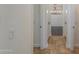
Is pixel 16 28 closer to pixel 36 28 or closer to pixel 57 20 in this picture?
pixel 36 28

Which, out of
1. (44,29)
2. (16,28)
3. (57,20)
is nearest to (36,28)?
(44,29)

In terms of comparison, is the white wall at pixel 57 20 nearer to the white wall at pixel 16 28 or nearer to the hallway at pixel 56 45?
the hallway at pixel 56 45

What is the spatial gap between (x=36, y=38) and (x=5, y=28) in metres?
0.84

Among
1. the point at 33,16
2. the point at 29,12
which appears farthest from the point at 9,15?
the point at 33,16

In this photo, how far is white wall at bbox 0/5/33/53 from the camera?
1859mm

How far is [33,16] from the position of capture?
248cm

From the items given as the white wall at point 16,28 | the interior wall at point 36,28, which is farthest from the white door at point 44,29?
the white wall at point 16,28

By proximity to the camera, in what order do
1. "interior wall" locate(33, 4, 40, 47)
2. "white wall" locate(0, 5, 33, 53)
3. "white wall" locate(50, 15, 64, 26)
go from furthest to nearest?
1. "interior wall" locate(33, 4, 40, 47)
2. "white wall" locate(50, 15, 64, 26)
3. "white wall" locate(0, 5, 33, 53)

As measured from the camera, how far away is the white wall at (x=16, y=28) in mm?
1859

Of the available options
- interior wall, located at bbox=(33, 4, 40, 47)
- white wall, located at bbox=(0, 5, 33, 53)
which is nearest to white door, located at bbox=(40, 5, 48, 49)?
interior wall, located at bbox=(33, 4, 40, 47)

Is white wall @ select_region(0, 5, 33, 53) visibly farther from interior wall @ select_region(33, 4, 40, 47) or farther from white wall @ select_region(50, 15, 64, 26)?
white wall @ select_region(50, 15, 64, 26)

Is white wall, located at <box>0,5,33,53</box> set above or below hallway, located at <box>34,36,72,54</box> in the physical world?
above

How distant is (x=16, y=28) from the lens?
2.14 meters
